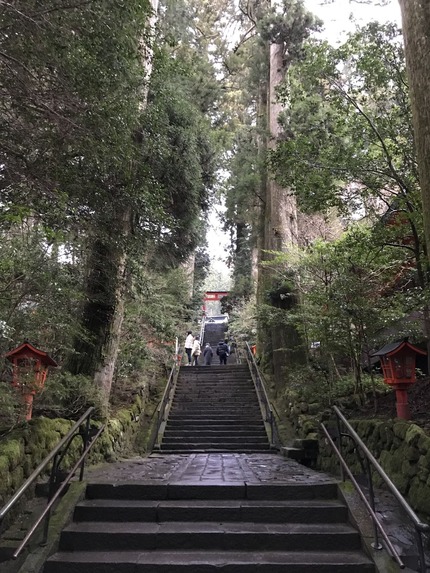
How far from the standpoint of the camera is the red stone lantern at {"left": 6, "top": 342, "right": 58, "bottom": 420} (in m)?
4.80

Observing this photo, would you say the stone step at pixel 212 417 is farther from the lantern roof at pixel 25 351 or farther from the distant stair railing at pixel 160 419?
the lantern roof at pixel 25 351

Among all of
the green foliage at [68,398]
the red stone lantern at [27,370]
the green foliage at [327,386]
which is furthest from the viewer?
the green foliage at [327,386]

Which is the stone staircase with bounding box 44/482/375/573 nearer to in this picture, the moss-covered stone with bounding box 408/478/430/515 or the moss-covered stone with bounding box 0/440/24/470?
the moss-covered stone with bounding box 408/478/430/515

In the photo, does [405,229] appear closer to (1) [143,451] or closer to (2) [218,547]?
(2) [218,547]

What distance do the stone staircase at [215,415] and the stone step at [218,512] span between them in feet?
14.3

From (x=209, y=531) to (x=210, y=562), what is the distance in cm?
37

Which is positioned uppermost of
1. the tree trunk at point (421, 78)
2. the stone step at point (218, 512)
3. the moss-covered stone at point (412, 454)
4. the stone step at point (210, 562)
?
the tree trunk at point (421, 78)

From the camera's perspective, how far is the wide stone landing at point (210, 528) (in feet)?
10.5

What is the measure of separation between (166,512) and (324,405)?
14.5 ft

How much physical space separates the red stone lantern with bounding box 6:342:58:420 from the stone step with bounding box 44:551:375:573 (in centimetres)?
195

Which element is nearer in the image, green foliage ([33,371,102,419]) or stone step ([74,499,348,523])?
stone step ([74,499,348,523])

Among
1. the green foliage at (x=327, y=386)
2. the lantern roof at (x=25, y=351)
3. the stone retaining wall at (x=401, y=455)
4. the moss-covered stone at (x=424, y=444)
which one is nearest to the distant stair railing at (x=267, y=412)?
the green foliage at (x=327, y=386)

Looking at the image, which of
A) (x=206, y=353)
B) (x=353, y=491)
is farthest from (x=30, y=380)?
(x=206, y=353)

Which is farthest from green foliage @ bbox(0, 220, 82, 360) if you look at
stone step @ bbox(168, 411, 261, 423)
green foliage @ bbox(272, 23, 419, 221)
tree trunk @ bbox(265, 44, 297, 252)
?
tree trunk @ bbox(265, 44, 297, 252)
